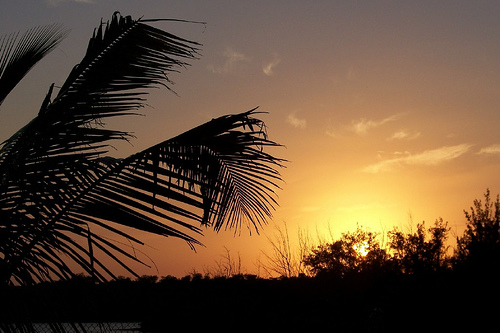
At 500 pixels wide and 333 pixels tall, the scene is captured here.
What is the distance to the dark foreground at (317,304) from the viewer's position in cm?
970

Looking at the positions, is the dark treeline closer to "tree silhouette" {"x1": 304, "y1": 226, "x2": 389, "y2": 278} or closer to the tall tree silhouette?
the tall tree silhouette

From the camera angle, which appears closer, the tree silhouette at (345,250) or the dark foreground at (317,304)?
the dark foreground at (317,304)

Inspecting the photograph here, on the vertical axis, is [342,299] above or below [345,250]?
below

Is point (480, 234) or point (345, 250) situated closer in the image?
point (480, 234)

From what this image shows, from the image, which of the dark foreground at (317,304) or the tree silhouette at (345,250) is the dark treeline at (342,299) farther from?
the tree silhouette at (345,250)

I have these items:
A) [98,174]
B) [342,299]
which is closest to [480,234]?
[342,299]

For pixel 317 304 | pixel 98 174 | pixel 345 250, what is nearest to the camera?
pixel 98 174

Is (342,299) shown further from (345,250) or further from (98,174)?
(345,250)

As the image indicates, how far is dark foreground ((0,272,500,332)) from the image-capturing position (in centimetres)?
970

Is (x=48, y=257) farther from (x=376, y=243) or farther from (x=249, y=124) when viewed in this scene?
(x=376, y=243)

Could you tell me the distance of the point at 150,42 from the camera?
2.95 meters

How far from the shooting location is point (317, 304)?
12117 millimetres

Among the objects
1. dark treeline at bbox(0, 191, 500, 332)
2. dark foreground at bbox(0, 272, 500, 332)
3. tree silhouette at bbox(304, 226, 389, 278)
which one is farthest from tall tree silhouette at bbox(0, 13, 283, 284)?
tree silhouette at bbox(304, 226, 389, 278)

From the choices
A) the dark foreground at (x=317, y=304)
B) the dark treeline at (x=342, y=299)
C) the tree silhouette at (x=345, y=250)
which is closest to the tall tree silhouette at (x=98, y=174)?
the dark treeline at (x=342, y=299)
